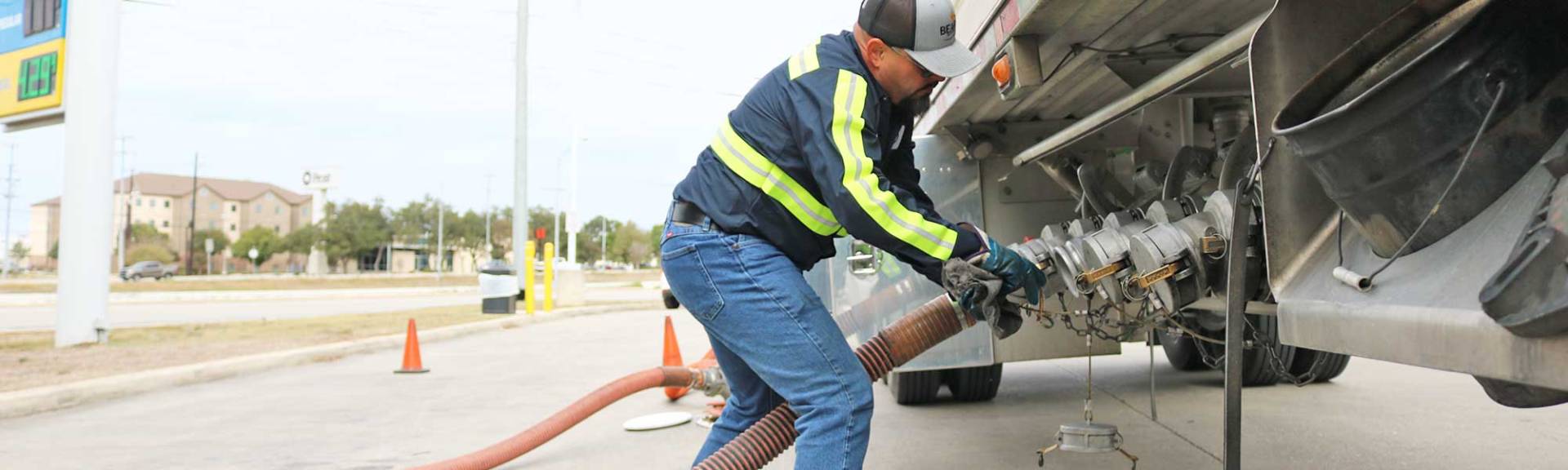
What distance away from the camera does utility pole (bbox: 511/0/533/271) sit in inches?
701

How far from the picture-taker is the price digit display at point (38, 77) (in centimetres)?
1112

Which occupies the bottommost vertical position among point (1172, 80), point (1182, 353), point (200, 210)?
point (1182, 353)

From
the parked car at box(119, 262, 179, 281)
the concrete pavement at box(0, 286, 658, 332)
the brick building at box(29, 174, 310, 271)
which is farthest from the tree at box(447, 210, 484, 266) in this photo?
the concrete pavement at box(0, 286, 658, 332)

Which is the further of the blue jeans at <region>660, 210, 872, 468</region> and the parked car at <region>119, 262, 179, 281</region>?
the parked car at <region>119, 262, 179, 281</region>

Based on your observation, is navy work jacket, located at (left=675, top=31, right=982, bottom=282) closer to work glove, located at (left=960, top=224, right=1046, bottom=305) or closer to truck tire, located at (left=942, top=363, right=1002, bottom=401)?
work glove, located at (left=960, top=224, right=1046, bottom=305)

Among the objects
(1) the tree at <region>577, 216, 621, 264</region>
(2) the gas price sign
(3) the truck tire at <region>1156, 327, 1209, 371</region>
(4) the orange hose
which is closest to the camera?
(4) the orange hose

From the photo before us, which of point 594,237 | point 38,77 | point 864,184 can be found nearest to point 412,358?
point 38,77

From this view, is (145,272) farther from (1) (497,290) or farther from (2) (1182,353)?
(2) (1182,353)

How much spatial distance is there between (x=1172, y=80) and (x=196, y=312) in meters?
20.4

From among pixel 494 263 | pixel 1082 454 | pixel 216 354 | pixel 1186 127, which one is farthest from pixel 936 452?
pixel 494 263

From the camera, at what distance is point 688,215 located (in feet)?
9.38

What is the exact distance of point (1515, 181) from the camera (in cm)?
177

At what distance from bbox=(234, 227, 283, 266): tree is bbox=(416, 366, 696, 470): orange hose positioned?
8280cm

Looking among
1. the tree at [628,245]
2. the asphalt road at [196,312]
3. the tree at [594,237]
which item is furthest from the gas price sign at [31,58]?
the tree at [628,245]
